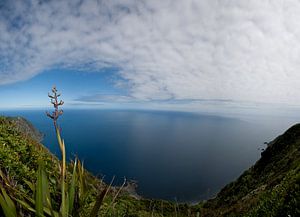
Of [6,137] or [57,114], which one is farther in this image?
[6,137]

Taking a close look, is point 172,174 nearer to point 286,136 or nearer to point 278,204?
point 286,136

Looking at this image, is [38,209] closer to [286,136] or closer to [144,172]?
[286,136]

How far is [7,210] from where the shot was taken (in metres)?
2.53

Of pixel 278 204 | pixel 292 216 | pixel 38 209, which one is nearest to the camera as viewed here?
pixel 38 209

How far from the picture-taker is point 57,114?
2.61 metres

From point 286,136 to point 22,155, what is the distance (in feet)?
143

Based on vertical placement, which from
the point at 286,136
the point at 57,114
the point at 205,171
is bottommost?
the point at 205,171

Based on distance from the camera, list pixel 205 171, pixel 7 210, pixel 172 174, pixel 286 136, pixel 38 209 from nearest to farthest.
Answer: pixel 7 210
pixel 38 209
pixel 286 136
pixel 172 174
pixel 205 171

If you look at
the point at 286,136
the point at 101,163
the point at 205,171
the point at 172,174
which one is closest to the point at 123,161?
the point at 101,163

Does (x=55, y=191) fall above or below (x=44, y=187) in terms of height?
below

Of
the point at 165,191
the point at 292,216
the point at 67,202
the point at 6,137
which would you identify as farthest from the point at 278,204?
Answer: the point at 165,191

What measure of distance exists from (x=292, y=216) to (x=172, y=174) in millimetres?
159627

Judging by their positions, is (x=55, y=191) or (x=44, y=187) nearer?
(x=44, y=187)

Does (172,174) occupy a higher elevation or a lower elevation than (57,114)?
lower
